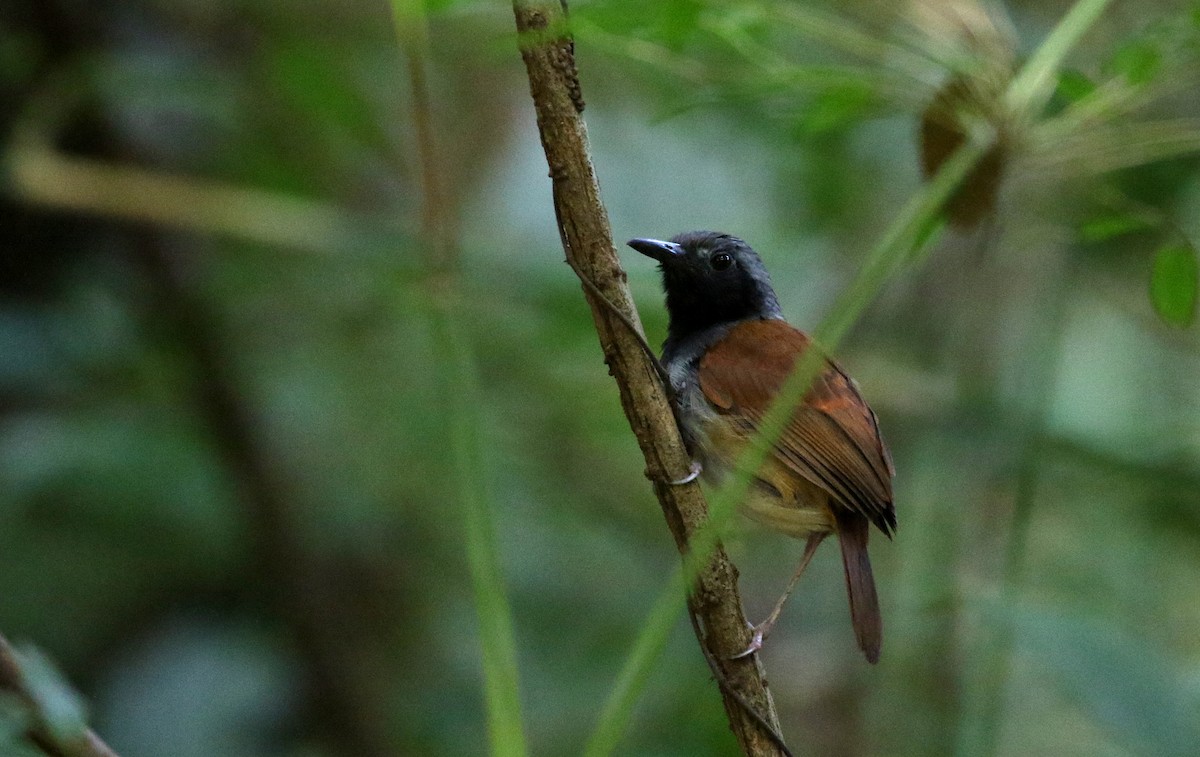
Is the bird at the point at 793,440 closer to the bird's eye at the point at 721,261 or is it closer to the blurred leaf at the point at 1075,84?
the bird's eye at the point at 721,261

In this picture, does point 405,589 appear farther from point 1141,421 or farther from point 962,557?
point 1141,421

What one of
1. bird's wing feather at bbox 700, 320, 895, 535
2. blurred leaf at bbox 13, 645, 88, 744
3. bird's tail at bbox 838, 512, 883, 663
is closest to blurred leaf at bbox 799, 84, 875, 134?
bird's wing feather at bbox 700, 320, 895, 535

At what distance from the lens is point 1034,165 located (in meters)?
2.65

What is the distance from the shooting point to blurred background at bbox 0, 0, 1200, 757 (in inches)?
155

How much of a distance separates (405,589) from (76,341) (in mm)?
1582

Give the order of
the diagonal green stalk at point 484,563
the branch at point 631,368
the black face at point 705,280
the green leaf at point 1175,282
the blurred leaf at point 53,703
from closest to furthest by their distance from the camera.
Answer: the blurred leaf at point 53,703, the diagonal green stalk at point 484,563, the branch at point 631,368, the green leaf at point 1175,282, the black face at point 705,280

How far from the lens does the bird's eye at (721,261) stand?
11.8 ft

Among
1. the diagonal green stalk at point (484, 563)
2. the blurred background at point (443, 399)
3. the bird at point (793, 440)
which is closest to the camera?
the diagonal green stalk at point (484, 563)

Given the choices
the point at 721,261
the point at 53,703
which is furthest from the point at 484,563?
the point at 721,261

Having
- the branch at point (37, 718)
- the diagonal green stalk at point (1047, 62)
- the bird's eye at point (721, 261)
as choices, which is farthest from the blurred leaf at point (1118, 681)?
the branch at point (37, 718)

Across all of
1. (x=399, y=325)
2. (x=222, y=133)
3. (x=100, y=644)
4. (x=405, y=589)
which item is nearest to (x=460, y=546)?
(x=405, y=589)

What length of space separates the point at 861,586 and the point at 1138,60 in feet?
3.90

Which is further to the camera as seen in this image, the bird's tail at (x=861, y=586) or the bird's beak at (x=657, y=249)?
the bird's beak at (x=657, y=249)

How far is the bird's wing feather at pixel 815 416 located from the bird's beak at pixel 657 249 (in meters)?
0.30
